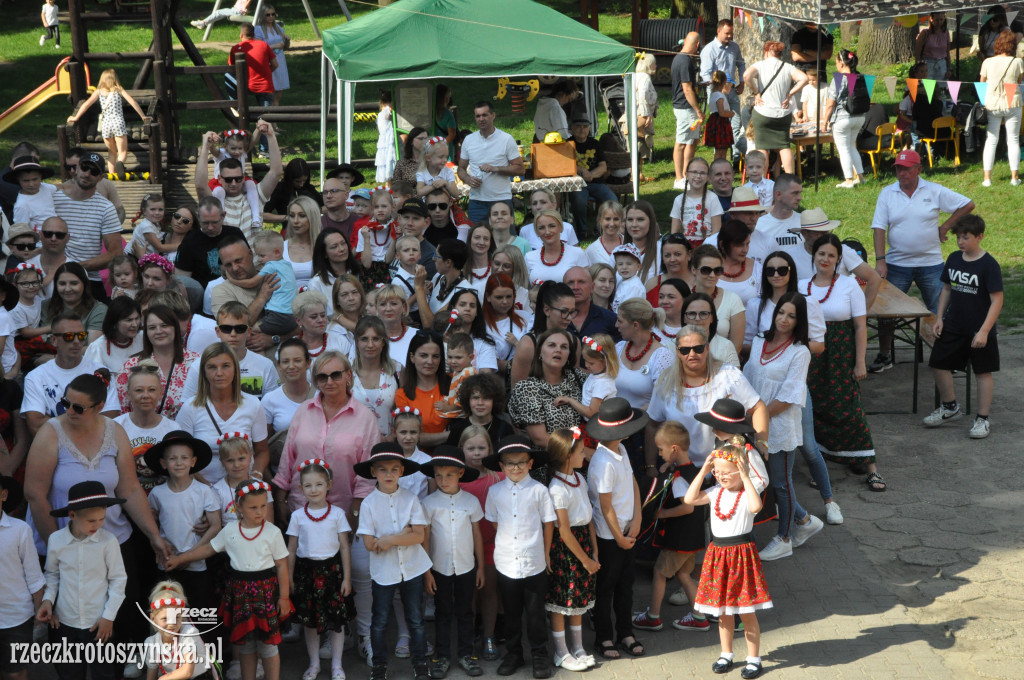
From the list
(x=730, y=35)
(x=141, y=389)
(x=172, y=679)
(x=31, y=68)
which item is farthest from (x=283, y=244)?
(x=31, y=68)

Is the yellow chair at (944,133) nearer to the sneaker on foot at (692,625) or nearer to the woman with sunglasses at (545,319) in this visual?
the woman with sunglasses at (545,319)

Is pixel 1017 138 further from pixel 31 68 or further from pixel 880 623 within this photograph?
pixel 31 68

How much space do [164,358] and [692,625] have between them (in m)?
3.41

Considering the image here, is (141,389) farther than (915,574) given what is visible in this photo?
No

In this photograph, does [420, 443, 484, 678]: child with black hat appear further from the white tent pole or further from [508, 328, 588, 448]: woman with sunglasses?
the white tent pole

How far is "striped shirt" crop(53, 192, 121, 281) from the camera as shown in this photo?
8.64 m

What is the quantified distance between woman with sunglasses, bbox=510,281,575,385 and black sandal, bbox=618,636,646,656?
65.6 inches

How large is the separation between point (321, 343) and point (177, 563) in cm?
177

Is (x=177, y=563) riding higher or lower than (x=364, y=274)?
lower

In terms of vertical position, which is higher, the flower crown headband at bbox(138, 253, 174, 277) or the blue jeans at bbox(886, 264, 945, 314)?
the flower crown headband at bbox(138, 253, 174, 277)

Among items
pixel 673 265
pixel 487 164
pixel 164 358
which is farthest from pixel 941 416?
pixel 164 358

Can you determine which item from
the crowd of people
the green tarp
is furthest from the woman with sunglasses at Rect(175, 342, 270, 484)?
the green tarp

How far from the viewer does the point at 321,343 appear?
6992 millimetres

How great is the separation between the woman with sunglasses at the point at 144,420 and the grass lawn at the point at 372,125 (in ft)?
27.1
